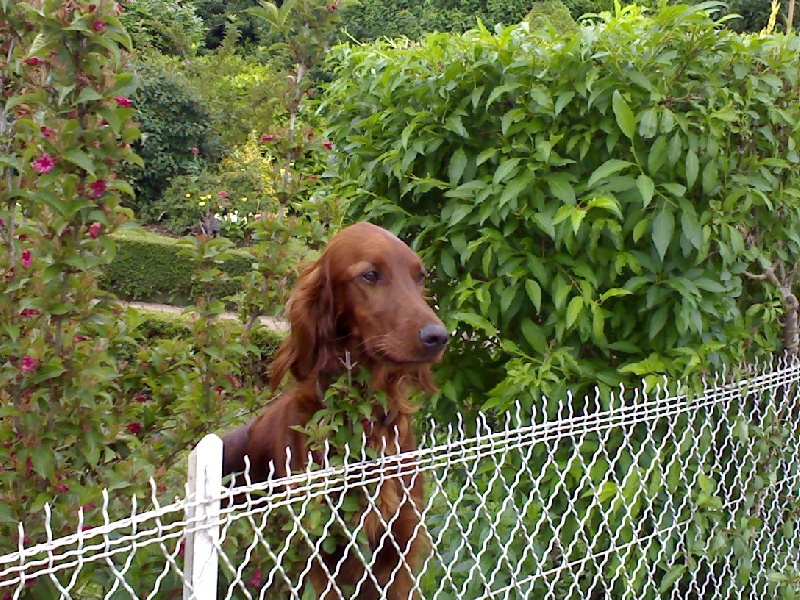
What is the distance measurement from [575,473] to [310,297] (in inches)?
44.5

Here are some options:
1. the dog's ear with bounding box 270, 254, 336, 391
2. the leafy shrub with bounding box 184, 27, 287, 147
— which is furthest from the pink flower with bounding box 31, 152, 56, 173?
the leafy shrub with bounding box 184, 27, 287, 147

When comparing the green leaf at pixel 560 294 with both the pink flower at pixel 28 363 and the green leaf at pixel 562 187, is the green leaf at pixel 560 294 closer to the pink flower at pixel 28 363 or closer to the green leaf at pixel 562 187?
the green leaf at pixel 562 187

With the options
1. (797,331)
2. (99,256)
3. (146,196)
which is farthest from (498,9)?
(99,256)

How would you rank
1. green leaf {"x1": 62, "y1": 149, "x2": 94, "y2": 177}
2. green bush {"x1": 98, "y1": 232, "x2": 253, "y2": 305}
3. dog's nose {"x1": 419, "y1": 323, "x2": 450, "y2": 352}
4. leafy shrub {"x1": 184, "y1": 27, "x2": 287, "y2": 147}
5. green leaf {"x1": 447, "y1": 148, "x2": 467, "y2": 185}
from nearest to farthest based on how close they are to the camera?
green leaf {"x1": 62, "y1": 149, "x2": 94, "y2": 177} → dog's nose {"x1": 419, "y1": 323, "x2": 450, "y2": 352} → green leaf {"x1": 447, "y1": 148, "x2": 467, "y2": 185} → green bush {"x1": 98, "y1": 232, "x2": 253, "y2": 305} → leafy shrub {"x1": 184, "y1": 27, "x2": 287, "y2": 147}

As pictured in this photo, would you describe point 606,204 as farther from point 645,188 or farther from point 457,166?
point 457,166

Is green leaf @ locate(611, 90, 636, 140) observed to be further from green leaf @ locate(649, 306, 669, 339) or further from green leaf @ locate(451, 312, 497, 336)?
green leaf @ locate(451, 312, 497, 336)

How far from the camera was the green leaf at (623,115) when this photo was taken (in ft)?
9.24

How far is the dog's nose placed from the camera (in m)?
2.26

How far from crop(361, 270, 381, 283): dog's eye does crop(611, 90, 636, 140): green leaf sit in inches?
39.7

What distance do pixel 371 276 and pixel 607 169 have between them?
37.7 inches

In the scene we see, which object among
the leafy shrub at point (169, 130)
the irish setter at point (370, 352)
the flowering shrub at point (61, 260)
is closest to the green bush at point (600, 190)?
the irish setter at point (370, 352)

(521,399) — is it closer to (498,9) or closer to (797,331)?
(797,331)

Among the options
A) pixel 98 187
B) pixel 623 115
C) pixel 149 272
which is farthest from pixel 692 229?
pixel 149 272

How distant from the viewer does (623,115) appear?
2.82m
